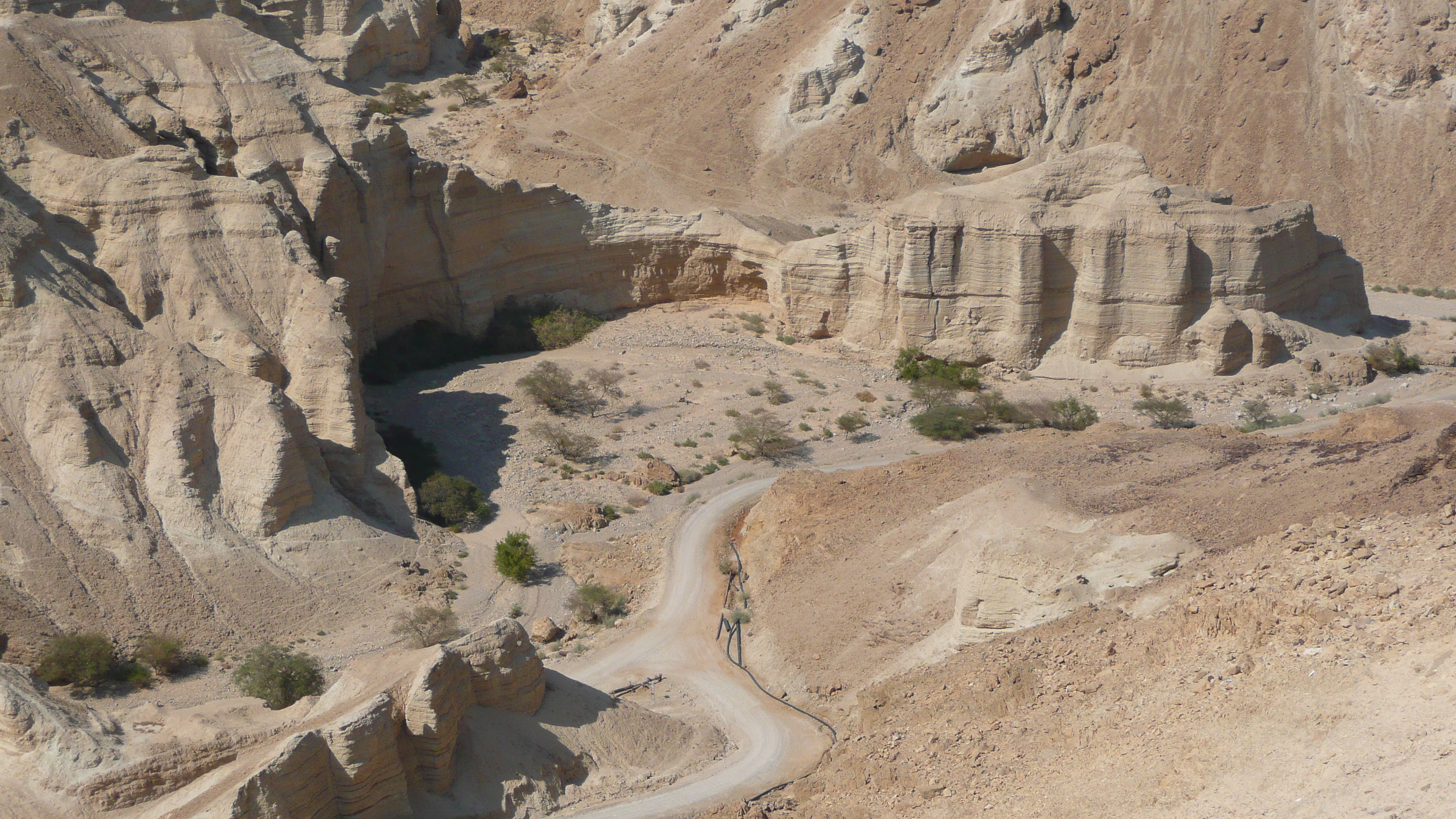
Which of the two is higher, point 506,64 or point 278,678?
point 506,64

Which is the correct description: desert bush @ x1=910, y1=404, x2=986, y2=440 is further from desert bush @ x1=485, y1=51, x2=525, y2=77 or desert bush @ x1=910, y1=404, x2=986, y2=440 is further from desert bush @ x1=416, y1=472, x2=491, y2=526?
desert bush @ x1=485, y1=51, x2=525, y2=77

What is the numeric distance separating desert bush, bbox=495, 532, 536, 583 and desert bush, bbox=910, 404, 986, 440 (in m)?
11.1

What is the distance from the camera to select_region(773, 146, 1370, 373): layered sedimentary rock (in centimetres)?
3584

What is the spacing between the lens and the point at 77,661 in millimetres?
22062

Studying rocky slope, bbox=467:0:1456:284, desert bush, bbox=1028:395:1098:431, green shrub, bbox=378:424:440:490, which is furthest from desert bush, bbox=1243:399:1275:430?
rocky slope, bbox=467:0:1456:284

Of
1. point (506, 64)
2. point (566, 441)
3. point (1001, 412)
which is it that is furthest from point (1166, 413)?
point (506, 64)

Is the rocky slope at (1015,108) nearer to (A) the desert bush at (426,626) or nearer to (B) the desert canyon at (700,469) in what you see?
(B) the desert canyon at (700,469)

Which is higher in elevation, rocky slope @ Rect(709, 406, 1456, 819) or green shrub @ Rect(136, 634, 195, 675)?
rocky slope @ Rect(709, 406, 1456, 819)

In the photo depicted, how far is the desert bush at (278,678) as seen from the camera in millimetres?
22234

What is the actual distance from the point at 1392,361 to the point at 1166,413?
25.0ft

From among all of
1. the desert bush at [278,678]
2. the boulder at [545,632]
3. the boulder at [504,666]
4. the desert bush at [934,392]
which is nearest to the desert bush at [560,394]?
the desert bush at [934,392]

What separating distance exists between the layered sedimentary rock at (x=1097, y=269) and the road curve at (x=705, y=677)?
29.0 ft

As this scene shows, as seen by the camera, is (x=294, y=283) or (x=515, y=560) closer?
(x=515, y=560)

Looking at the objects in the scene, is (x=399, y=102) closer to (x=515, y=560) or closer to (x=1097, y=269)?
(x=1097, y=269)
